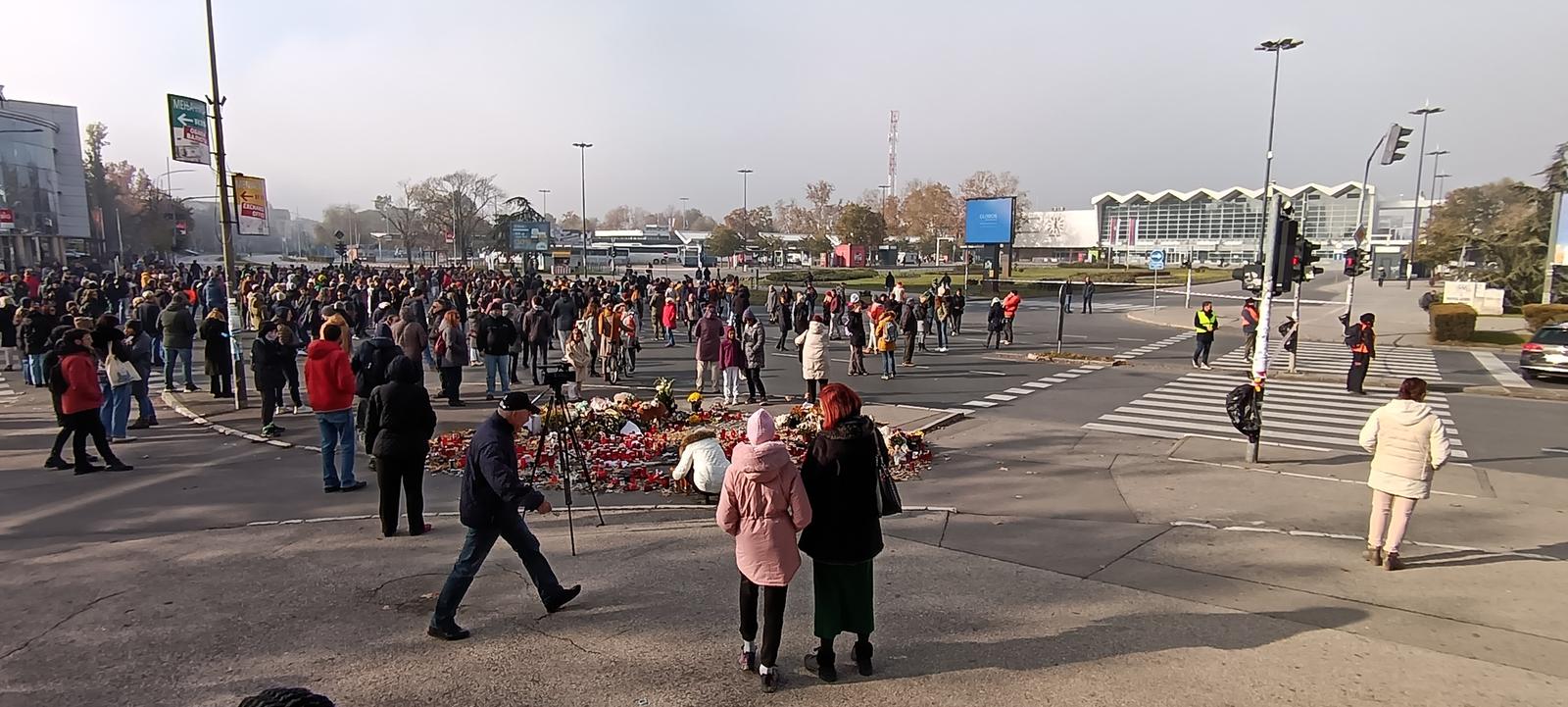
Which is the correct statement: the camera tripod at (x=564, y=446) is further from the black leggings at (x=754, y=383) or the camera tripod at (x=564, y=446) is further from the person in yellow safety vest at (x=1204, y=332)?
the person in yellow safety vest at (x=1204, y=332)

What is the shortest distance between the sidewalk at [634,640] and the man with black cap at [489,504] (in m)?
0.27

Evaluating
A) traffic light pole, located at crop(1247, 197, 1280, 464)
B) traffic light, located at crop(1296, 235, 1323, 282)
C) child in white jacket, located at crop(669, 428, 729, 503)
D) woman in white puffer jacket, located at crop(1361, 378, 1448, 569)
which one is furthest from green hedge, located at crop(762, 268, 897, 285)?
woman in white puffer jacket, located at crop(1361, 378, 1448, 569)

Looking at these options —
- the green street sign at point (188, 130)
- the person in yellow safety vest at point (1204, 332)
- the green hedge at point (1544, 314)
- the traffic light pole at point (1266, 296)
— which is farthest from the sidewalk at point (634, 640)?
the green hedge at point (1544, 314)

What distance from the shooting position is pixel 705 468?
29.5 ft

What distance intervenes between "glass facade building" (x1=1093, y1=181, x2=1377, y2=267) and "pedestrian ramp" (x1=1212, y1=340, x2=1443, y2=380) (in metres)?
105

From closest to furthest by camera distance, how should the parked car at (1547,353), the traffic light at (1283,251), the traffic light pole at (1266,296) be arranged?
the traffic light pole at (1266,296) < the traffic light at (1283,251) < the parked car at (1547,353)

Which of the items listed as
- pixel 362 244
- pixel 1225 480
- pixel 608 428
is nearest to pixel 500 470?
pixel 608 428

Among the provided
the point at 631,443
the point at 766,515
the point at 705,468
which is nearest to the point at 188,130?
the point at 631,443

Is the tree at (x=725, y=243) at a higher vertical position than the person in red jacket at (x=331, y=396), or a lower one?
higher

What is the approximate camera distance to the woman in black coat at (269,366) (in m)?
11.7

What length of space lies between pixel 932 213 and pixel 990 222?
156ft

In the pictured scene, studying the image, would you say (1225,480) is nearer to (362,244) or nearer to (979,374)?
(979,374)

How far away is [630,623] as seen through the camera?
555 cm

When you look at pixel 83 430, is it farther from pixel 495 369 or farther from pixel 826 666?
pixel 826 666
